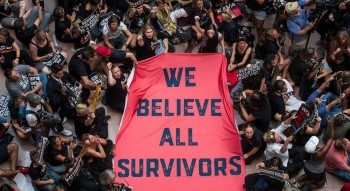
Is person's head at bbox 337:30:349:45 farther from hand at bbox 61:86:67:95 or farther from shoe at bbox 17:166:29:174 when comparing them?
shoe at bbox 17:166:29:174

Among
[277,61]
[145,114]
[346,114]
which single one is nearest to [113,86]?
[145,114]

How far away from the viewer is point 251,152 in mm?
9500

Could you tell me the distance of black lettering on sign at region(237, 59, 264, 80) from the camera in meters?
10.1

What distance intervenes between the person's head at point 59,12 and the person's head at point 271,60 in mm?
3788

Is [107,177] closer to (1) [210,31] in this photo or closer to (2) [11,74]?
(2) [11,74]

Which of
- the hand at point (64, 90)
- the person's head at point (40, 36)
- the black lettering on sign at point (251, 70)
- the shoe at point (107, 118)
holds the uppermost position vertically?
the person's head at point (40, 36)

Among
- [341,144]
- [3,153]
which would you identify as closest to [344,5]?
[341,144]

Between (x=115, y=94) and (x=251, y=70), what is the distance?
2.35 meters

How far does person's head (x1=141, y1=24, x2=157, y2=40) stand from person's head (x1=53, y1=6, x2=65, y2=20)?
1525 mm

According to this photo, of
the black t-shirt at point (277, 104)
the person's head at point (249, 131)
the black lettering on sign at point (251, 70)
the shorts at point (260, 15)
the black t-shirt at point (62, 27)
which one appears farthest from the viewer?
the shorts at point (260, 15)

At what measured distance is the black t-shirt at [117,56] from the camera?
10.5 m

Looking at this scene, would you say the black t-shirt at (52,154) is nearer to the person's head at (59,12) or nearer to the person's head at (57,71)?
the person's head at (57,71)

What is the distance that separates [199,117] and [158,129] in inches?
29.4

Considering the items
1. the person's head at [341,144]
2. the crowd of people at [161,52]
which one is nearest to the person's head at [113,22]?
the crowd of people at [161,52]
